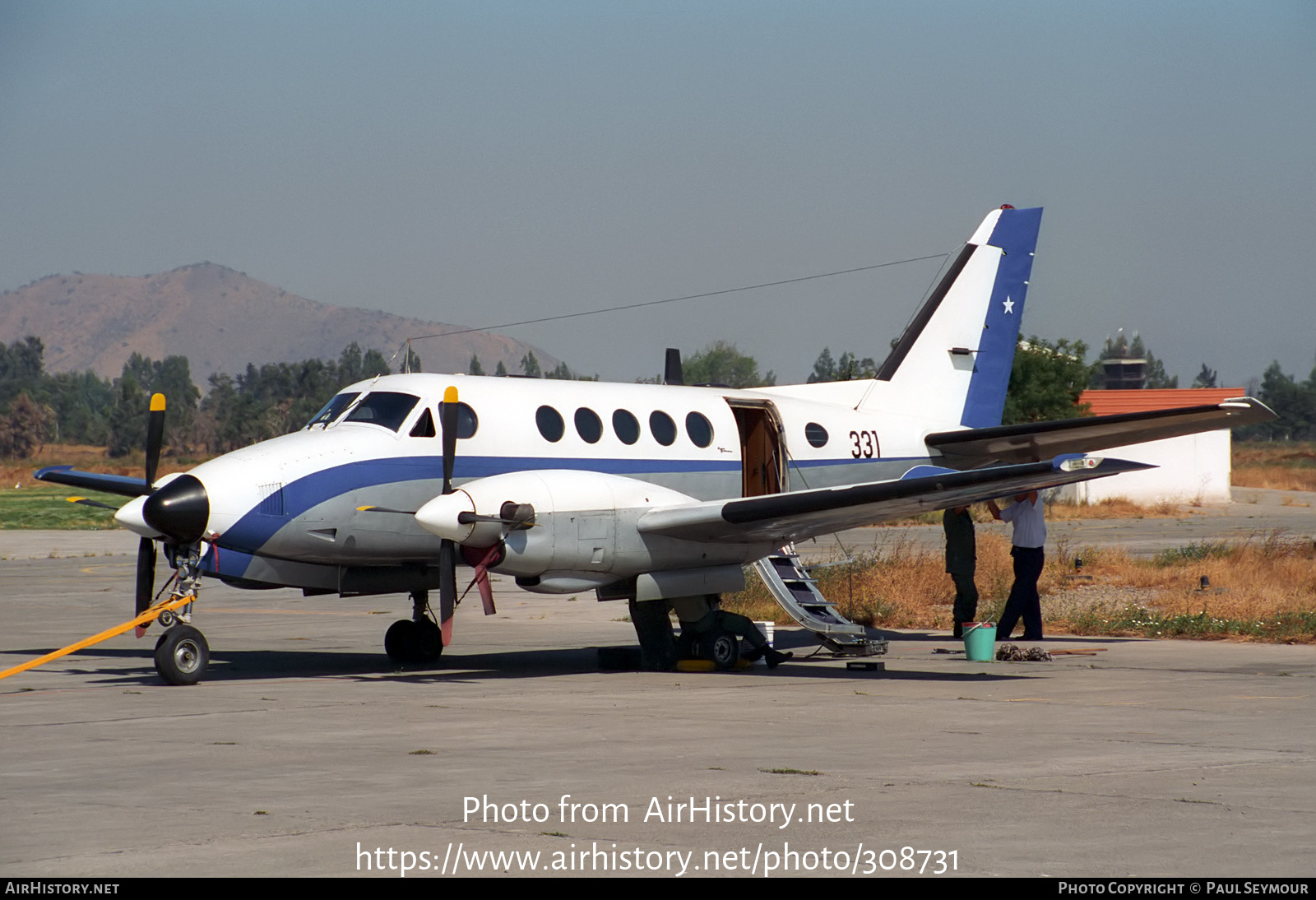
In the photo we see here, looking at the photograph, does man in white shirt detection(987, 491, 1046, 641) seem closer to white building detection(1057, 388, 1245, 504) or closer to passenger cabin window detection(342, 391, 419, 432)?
passenger cabin window detection(342, 391, 419, 432)

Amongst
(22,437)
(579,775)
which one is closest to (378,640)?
(579,775)

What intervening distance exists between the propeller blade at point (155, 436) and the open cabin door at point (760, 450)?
6.77 metres

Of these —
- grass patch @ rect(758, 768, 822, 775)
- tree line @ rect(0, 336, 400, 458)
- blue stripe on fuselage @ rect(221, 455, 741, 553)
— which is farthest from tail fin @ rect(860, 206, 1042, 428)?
tree line @ rect(0, 336, 400, 458)

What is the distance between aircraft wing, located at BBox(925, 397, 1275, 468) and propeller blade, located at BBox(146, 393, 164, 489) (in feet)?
32.7

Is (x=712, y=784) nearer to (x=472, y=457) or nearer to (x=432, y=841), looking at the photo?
(x=432, y=841)

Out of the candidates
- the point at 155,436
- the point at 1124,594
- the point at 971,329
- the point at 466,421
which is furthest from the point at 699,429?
the point at 1124,594

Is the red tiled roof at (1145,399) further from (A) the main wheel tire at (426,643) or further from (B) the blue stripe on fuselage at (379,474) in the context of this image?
(A) the main wheel tire at (426,643)

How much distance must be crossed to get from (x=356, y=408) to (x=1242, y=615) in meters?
12.2

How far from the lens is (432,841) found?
21.3 feet

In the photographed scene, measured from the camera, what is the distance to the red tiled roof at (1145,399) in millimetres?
58906

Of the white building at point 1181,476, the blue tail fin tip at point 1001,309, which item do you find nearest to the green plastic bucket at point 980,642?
the blue tail fin tip at point 1001,309

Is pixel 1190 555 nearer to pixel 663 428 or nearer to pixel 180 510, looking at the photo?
pixel 663 428

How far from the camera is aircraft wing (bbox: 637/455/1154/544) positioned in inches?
528

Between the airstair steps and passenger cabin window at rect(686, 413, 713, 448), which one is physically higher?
passenger cabin window at rect(686, 413, 713, 448)
